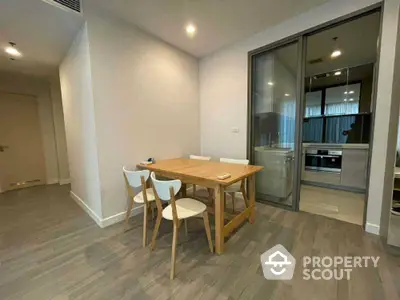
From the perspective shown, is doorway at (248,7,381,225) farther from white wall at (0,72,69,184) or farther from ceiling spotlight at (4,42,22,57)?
white wall at (0,72,69,184)

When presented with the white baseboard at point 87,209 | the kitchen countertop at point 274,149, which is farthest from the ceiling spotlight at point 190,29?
the white baseboard at point 87,209

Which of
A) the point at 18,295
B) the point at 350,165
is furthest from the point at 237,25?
the point at 18,295

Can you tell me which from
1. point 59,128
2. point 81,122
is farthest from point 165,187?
point 59,128

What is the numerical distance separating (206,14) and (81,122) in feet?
7.73

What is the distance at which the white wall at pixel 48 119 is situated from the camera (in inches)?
166

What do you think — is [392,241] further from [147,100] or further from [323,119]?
[147,100]

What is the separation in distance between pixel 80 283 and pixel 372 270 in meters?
Answer: 2.58

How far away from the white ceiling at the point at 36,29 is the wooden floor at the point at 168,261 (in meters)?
2.58

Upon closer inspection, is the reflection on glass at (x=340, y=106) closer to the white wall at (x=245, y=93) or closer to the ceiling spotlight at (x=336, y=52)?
the ceiling spotlight at (x=336, y=52)

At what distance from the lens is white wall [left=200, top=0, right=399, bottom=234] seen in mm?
1981

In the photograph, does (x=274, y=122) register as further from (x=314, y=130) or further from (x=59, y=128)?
(x=59, y=128)

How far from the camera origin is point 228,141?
3.54 m

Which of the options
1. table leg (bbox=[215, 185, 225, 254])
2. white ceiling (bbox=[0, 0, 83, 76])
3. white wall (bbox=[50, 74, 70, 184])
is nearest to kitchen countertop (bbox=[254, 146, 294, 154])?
table leg (bbox=[215, 185, 225, 254])

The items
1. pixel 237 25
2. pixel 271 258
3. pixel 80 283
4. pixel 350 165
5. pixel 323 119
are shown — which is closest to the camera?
pixel 80 283
